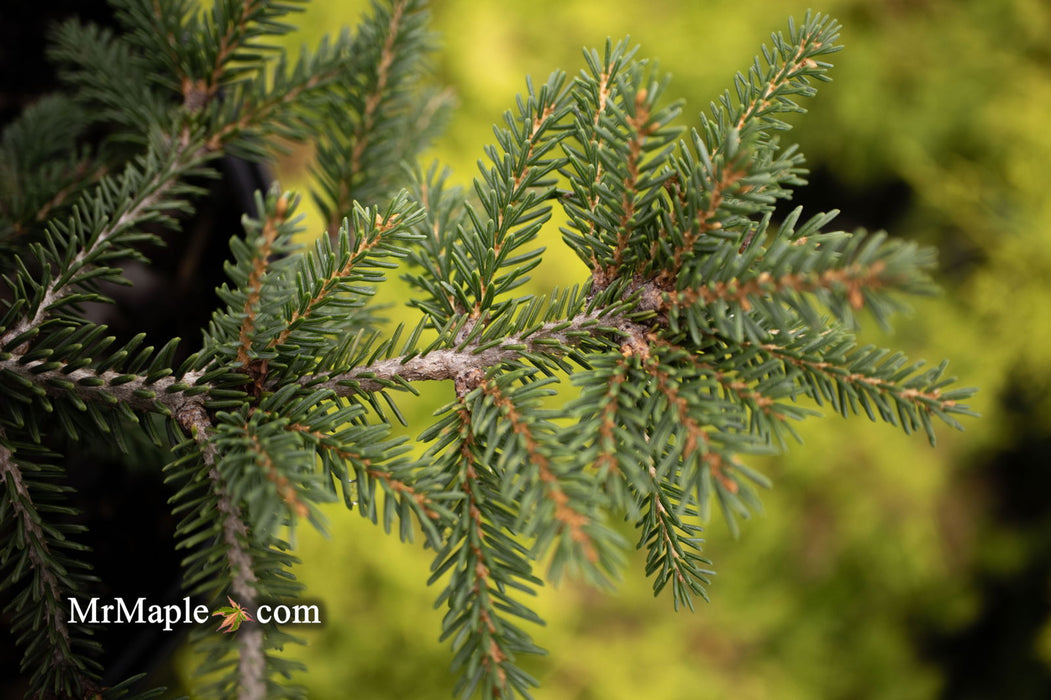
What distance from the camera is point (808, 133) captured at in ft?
5.28

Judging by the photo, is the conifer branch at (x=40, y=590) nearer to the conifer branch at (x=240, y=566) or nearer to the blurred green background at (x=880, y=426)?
the conifer branch at (x=240, y=566)

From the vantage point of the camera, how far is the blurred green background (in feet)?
4.21

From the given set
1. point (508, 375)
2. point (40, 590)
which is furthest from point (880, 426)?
point (40, 590)

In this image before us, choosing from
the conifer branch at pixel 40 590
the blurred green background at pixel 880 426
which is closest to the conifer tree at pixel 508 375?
the conifer branch at pixel 40 590

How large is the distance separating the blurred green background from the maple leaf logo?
80cm

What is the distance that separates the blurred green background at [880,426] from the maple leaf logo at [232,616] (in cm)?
80

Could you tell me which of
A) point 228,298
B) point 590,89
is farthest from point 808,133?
point 228,298

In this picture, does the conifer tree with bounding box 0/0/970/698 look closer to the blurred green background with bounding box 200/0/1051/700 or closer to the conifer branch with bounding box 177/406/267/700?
the conifer branch with bounding box 177/406/267/700

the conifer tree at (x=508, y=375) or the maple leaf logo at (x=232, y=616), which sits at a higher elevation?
the conifer tree at (x=508, y=375)

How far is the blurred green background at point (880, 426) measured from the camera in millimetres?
1284

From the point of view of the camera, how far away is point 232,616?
1.02 ft

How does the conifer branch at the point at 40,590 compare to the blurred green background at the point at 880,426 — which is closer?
the conifer branch at the point at 40,590

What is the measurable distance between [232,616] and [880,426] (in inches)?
58.2

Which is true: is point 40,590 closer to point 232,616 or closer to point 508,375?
point 232,616
